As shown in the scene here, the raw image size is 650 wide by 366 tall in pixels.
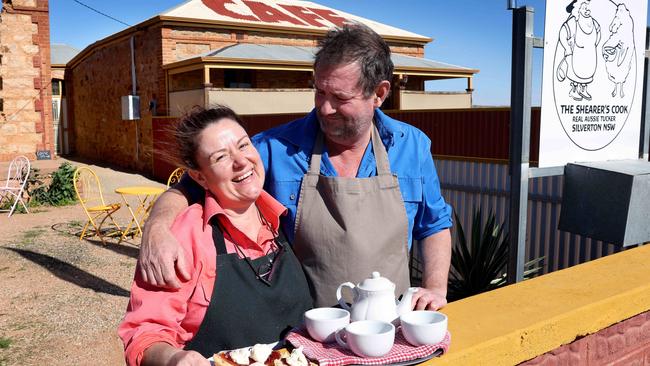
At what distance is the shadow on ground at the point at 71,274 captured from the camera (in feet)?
22.2

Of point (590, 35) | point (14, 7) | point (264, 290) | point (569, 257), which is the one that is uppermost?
point (14, 7)

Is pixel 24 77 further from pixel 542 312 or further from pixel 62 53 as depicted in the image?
pixel 62 53

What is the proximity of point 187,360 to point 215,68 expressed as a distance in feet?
56.2

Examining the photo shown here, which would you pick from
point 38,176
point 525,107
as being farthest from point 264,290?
point 38,176

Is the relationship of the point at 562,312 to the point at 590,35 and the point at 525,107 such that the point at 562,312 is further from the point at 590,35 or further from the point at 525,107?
the point at 590,35

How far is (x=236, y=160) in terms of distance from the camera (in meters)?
1.93

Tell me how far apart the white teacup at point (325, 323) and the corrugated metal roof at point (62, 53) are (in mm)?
33789

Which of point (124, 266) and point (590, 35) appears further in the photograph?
point (124, 266)

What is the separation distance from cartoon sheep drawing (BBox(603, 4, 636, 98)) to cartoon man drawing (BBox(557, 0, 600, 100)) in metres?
0.14

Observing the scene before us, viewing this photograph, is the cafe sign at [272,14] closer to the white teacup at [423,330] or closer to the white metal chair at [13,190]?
the white metal chair at [13,190]

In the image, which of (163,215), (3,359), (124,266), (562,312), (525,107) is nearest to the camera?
(163,215)

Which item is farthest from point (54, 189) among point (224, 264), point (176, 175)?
point (224, 264)

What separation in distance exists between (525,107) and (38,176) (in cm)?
1197

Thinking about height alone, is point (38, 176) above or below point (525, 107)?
below
